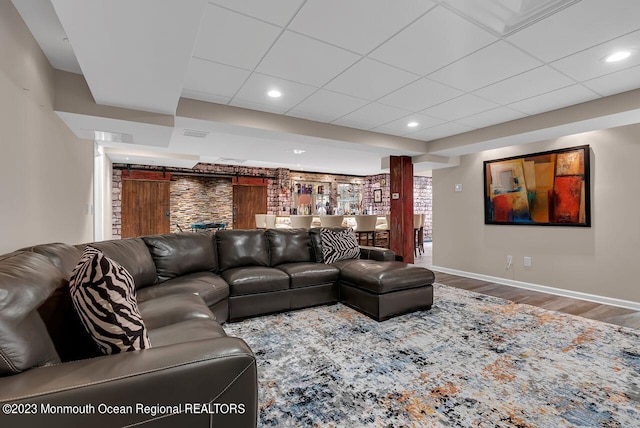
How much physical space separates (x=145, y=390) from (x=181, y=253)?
2357 millimetres

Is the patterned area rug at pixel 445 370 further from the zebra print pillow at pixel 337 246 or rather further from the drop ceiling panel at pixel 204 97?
the drop ceiling panel at pixel 204 97

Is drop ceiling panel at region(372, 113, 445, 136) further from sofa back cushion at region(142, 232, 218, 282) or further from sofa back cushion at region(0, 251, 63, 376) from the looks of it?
sofa back cushion at region(0, 251, 63, 376)

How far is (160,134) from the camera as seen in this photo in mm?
3641

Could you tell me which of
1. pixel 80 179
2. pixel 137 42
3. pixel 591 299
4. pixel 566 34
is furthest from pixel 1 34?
pixel 591 299

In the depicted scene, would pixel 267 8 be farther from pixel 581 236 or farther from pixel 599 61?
pixel 581 236

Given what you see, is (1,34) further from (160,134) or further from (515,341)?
(515,341)

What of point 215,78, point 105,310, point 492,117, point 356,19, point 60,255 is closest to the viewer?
point 105,310

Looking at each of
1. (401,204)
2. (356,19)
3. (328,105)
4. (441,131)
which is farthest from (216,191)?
(356,19)

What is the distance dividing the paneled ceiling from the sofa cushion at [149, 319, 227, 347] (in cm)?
168

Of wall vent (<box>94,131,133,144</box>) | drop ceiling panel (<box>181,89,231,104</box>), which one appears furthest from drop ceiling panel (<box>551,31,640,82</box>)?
wall vent (<box>94,131,133,144</box>)

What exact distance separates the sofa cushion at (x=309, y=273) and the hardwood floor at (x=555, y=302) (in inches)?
89.3

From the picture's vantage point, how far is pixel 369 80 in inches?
116

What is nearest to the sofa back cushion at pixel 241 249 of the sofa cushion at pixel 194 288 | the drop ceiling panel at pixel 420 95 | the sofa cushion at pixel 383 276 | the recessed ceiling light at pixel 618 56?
the sofa cushion at pixel 194 288

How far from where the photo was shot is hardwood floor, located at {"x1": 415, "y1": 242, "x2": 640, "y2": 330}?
10.6 ft
